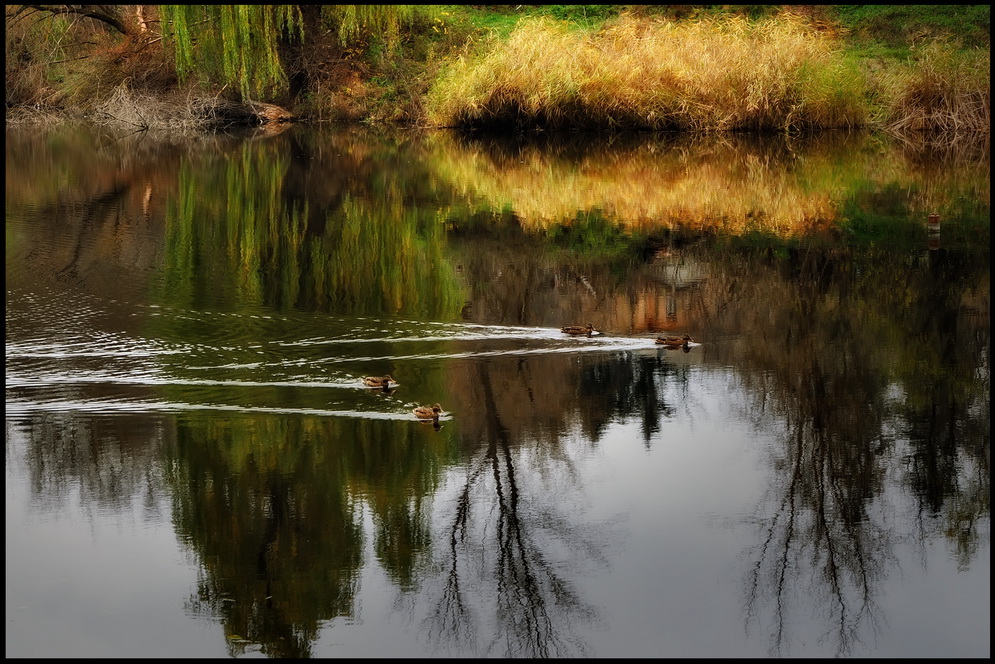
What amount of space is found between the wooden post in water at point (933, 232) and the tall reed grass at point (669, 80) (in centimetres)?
1138

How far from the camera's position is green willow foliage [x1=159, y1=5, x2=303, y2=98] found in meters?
25.0

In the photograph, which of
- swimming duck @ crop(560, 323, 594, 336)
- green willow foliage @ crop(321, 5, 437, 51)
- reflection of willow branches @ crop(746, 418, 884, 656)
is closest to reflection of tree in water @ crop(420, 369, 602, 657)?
reflection of willow branches @ crop(746, 418, 884, 656)

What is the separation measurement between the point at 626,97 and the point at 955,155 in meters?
7.59

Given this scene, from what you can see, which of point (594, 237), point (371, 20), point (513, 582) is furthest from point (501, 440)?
point (371, 20)

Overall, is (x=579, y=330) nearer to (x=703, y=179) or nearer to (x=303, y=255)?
(x=303, y=255)

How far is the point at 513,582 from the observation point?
429 cm

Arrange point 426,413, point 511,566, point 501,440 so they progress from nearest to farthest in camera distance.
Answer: point 511,566 → point 501,440 → point 426,413

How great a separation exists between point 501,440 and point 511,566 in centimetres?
135

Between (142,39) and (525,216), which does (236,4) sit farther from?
(525,216)

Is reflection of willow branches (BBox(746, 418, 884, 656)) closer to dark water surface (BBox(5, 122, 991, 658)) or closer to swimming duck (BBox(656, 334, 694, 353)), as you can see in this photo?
dark water surface (BBox(5, 122, 991, 658))

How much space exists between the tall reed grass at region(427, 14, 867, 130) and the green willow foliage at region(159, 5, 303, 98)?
13.7ft

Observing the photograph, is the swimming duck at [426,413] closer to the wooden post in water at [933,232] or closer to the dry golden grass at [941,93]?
the wooden post in water at [933,232]

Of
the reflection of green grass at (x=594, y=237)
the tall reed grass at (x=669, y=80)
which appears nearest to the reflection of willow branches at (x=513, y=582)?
the reflection of green grass at (x=594, y=237)

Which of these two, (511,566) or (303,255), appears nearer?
(511,566)
